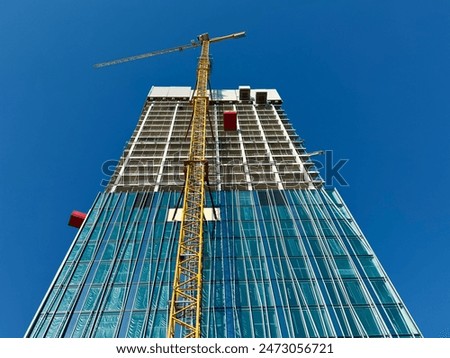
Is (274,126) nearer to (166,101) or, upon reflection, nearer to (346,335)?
(166,101)

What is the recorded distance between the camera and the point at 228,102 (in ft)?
210

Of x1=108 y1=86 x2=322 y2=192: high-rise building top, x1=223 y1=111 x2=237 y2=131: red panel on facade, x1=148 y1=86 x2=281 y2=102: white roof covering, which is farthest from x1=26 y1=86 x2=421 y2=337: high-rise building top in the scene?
x1=148 y1=86 x2=281 y2=102: white roof covering

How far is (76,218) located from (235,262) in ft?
57.3

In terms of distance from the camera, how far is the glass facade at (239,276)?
80.8 ft

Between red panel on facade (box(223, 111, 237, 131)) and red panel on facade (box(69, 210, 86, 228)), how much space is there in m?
24.4

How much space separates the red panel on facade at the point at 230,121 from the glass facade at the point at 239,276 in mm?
18409

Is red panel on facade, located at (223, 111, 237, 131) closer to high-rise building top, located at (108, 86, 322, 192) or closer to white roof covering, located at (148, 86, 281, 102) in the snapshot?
high-rise building top, located at (108, 86, 322, 192)

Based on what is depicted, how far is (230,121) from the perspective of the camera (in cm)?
5241

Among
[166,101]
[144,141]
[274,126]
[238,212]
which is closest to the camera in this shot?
[238,212]

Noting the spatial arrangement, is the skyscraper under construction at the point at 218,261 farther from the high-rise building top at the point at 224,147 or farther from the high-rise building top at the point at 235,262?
the high-rise building top at the point at 224,147

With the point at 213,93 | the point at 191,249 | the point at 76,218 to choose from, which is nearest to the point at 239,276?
the point at 191,249

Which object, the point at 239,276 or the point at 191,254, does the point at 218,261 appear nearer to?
the point at 239,276

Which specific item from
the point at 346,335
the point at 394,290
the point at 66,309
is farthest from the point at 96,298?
the point at 394,290
